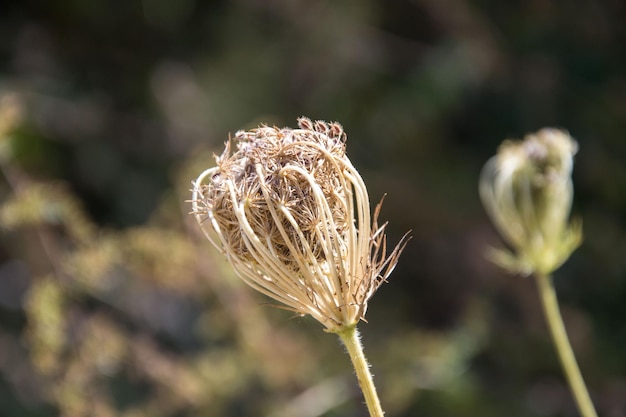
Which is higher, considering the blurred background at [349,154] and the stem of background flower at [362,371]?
the blurred background at [349,154]

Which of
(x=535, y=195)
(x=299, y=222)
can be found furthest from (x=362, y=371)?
(x=535, y=195)

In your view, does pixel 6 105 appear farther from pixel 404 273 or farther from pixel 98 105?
pixel 404 273

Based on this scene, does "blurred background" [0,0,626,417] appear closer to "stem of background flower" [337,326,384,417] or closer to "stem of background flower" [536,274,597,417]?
"stem of background flower" [536,274,597,417]

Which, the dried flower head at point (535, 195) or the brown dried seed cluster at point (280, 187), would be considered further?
the dried flower head at point (535, 195)

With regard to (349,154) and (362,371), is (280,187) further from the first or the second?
(349,154)

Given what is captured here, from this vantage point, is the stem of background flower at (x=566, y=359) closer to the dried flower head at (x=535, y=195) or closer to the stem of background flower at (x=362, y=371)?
the dried flower head at (x=535, y=195)

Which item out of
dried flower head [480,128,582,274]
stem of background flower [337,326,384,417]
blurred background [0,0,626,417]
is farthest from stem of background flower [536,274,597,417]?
blurred background [0,0,626,417]

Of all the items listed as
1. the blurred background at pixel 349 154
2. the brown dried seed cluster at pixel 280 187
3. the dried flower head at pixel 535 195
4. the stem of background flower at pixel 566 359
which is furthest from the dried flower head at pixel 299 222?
the blurred background at pixel 349 154
